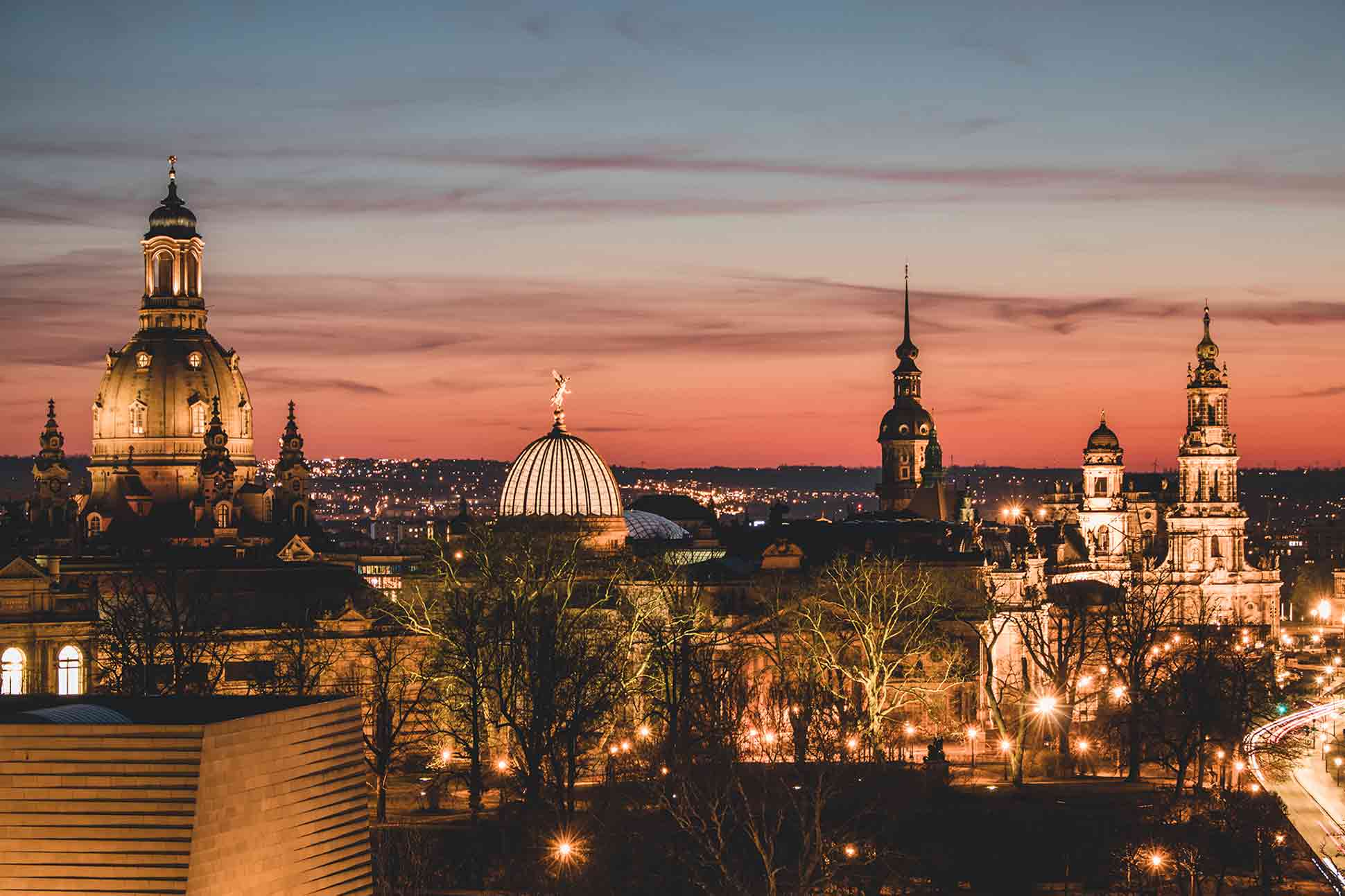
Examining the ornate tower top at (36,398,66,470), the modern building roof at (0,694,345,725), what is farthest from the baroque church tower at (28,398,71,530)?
the modern building roof at (0,694,345,725)

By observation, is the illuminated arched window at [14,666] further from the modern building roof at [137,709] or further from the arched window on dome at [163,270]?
the modern building roof at [137,709]

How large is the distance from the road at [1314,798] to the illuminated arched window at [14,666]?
199 ft

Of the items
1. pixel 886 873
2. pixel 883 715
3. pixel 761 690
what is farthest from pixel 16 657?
pixel 886 873

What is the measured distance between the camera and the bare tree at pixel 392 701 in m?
105

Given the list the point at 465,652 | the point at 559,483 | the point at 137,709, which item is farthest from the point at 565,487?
the point at 137,709

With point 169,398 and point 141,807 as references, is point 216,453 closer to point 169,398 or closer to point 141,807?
point 169,398

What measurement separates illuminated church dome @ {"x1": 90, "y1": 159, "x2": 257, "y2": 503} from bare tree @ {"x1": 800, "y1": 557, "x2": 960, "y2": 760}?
174 ft

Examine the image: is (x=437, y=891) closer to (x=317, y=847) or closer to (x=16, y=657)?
(x=317, y=847)

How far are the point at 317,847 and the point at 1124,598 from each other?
81.0 m

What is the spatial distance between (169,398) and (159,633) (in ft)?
170

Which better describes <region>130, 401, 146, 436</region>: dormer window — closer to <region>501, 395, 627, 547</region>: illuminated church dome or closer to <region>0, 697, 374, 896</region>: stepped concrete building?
<region>501, 395, 627, 547</region>: illuminated church dome

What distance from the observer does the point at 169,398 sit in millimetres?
173875

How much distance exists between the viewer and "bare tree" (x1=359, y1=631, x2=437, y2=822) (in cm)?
10512

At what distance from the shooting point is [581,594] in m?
129
